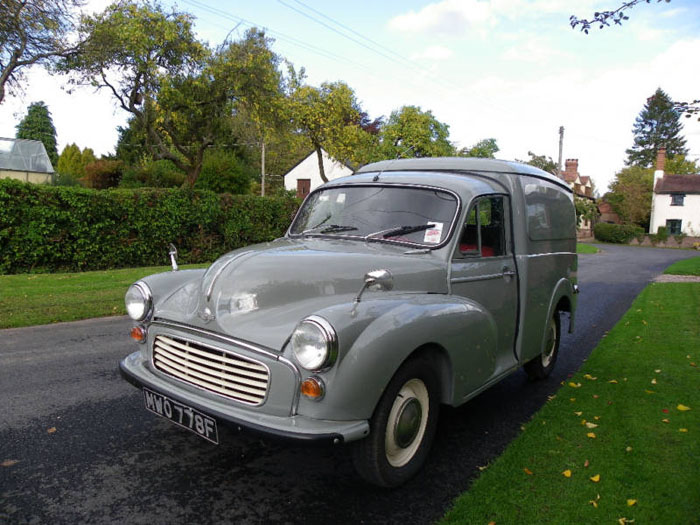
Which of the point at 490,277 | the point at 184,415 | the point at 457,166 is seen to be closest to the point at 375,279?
the point at 184,415

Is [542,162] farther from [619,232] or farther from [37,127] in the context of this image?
[37,127]

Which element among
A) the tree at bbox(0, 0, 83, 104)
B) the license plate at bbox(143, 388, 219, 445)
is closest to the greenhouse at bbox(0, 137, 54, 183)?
the tree at bbox(0, 0, 83, 104)

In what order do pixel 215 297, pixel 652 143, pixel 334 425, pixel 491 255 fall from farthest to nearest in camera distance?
pixel 652 143, pixel 491 255, pixel 215 297, pixel 334 425

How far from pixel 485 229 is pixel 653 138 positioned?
305ft

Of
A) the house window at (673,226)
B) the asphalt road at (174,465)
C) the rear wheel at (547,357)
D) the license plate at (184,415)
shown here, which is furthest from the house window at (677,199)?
the license plate at (184,415)

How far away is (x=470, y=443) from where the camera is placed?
3.74m

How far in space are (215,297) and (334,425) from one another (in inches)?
43.4

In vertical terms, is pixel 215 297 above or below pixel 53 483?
above

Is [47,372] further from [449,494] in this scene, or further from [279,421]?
[449,494]

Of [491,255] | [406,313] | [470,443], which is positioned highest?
[491,255]

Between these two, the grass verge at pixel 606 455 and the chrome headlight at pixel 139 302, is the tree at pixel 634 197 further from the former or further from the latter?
the chrome headlight at pixel 139 302

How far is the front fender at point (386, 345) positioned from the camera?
100 inches

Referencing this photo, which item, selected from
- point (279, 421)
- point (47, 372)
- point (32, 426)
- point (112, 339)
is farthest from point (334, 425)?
point (112, 339)

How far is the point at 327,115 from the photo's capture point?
2886cm
